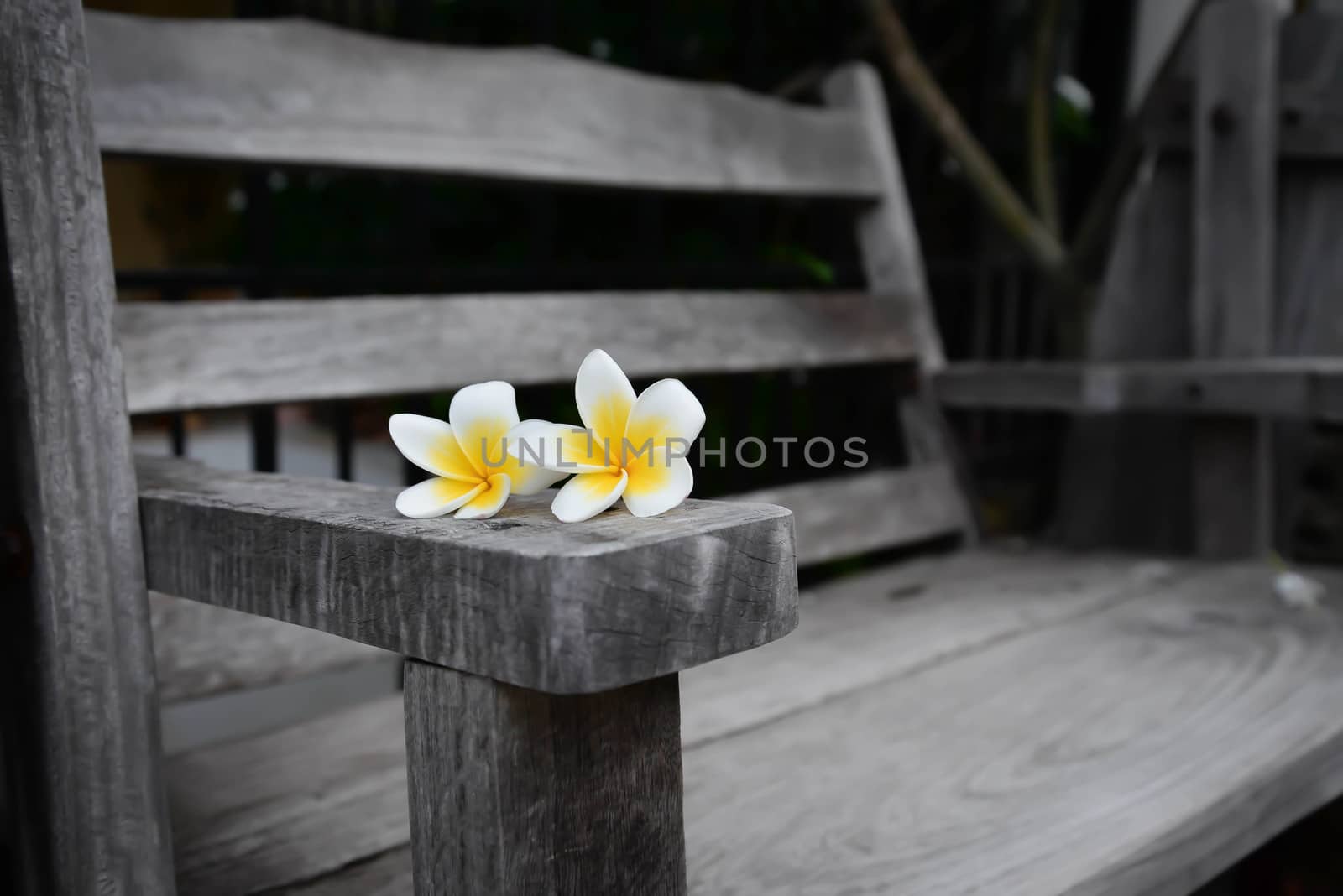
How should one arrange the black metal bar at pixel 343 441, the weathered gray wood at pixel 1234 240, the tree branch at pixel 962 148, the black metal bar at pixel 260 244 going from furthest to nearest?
1. the tree branch at pixel 962 148
2. the weathered gray wood at pixel 1234 240
3. the black metal bar at pixel 343 441
4. the black metal bar at pixel 260 244

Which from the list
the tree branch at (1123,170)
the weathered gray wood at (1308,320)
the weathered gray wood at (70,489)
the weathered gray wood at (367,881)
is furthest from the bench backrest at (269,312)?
the weathered gray wood at (1308,320)

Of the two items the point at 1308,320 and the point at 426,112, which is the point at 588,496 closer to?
the point at 426,112

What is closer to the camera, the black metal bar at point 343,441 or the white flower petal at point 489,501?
the white flower petal at point 489,501

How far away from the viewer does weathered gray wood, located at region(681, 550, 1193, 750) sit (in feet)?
4.18

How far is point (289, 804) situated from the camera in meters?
1.03

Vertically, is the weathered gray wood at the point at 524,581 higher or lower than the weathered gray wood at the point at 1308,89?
lower

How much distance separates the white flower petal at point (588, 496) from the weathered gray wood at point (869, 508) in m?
1.02

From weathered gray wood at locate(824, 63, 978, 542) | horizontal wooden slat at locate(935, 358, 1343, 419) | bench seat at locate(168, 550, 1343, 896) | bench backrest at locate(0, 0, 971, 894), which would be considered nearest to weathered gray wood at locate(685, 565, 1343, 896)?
bench seat at locate(168, 550, 1343, 896)

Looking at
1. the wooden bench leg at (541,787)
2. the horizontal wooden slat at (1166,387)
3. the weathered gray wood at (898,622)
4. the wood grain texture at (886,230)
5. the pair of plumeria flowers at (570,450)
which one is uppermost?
the wood grain texture at (886,230)

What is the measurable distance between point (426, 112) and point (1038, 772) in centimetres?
104

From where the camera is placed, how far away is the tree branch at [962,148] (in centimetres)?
220

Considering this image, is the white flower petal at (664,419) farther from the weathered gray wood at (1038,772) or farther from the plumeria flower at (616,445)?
the weathered gray wood at (1038,772)

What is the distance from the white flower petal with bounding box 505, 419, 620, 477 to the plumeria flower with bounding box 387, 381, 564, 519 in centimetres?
1

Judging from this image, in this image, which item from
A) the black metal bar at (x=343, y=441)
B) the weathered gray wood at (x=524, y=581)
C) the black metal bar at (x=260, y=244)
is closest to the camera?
the weathered gray wood at (x=524, y=581)
